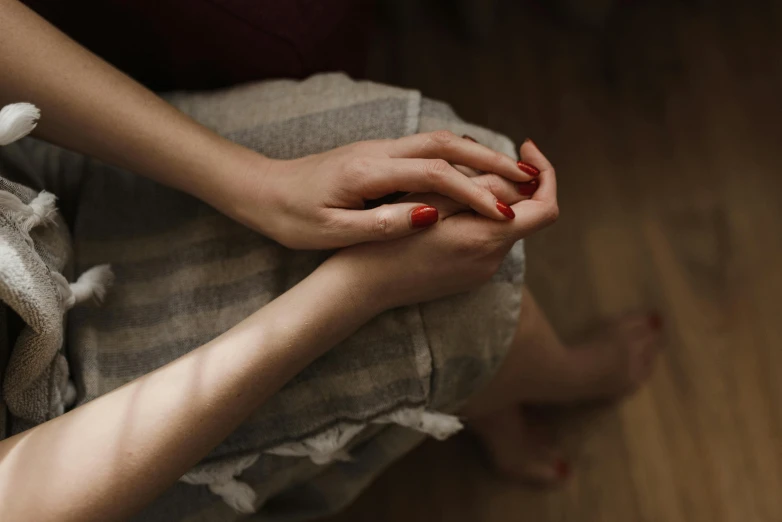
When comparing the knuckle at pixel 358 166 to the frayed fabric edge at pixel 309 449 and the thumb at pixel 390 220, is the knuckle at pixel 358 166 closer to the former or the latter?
the thumb at pixel 390 220

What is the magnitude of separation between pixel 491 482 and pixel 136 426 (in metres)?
0.69

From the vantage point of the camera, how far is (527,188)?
671 millimetres

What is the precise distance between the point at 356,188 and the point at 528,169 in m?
0.18

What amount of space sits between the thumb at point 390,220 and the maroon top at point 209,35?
260 mm

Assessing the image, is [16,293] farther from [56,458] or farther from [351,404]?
[351,404]

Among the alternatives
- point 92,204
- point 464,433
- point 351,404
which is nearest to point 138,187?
point 92,204

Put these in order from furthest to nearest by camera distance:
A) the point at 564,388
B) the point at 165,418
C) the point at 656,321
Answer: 1. the point at 656,321
2. the point at 564,388
3. the point at 165,418

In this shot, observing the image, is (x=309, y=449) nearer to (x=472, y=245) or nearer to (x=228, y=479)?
(x=228, y=479)

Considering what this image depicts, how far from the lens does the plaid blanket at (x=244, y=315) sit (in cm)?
66

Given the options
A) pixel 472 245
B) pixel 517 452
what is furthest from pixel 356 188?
pixel 517 452

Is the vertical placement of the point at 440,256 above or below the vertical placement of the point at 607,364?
above

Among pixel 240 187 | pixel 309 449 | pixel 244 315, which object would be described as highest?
pixel 240 187

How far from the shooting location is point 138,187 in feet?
2.47

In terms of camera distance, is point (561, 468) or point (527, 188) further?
point (561, 468)
